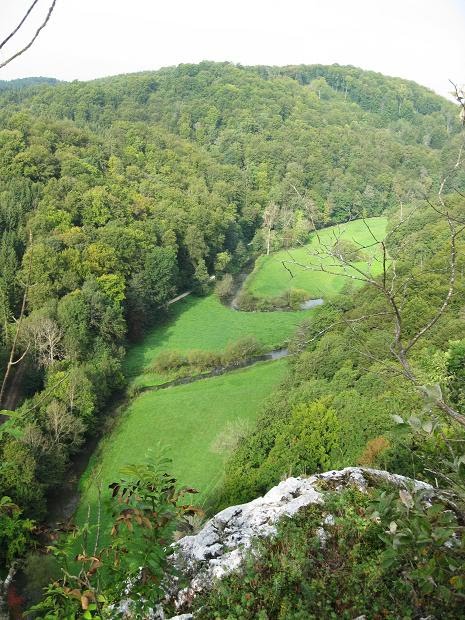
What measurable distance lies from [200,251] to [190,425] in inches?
1028

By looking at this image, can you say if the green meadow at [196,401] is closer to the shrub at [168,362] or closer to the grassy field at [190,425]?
the grassy field at [190,425]

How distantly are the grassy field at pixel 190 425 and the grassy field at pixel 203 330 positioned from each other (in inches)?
126

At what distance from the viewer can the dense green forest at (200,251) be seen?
16812mm

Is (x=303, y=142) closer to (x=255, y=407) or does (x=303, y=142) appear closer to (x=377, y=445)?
(x=255, y=407)

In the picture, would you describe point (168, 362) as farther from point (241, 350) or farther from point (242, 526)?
point (242, 526)

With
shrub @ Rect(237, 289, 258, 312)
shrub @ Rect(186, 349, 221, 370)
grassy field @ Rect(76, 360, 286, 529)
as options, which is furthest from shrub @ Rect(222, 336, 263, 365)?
shrub @ Rect(237, 289, 258, 312)

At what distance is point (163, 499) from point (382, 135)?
10989 cm

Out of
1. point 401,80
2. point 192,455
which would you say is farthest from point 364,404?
point 401,80

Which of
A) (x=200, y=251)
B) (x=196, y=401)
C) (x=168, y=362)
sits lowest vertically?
(x=196, y=401)

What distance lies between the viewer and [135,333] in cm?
3819

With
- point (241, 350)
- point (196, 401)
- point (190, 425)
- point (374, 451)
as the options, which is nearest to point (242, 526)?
point (374, 451)

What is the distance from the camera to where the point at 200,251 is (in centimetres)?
5006

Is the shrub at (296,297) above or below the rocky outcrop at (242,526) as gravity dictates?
below

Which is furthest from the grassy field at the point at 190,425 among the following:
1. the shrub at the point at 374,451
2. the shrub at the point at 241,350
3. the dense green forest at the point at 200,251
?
the shrub at the point at 374,451
